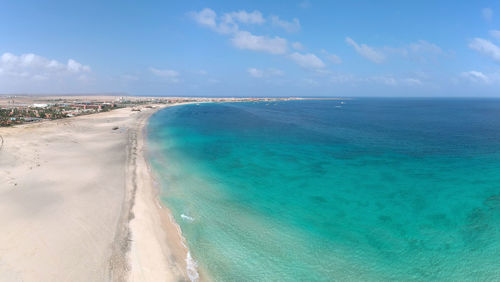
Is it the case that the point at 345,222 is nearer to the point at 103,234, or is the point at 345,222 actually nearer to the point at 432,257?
the point at 432,257

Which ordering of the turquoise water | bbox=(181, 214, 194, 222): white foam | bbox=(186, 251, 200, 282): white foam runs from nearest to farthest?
bbox=(186, 251, 200, 282): white foam, the turquoise water, bbox=(181, 214, 194, 222): white foam

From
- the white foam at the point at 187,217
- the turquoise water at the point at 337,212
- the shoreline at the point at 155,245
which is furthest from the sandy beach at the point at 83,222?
the turquoise water at the point at 337,212

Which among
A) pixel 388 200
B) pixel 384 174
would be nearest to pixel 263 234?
pixel 388 200

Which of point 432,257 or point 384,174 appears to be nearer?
point 432,257

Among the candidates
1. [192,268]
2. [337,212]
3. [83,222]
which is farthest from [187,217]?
[337,212]

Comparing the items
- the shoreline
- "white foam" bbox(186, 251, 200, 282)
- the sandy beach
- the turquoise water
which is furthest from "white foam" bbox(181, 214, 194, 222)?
"white foam" bbox(186, 251, 200, 282)

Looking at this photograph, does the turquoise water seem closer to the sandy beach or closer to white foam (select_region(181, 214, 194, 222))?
white foam (select_region(181, 214, 194, 222))

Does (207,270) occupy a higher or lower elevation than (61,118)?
lower
